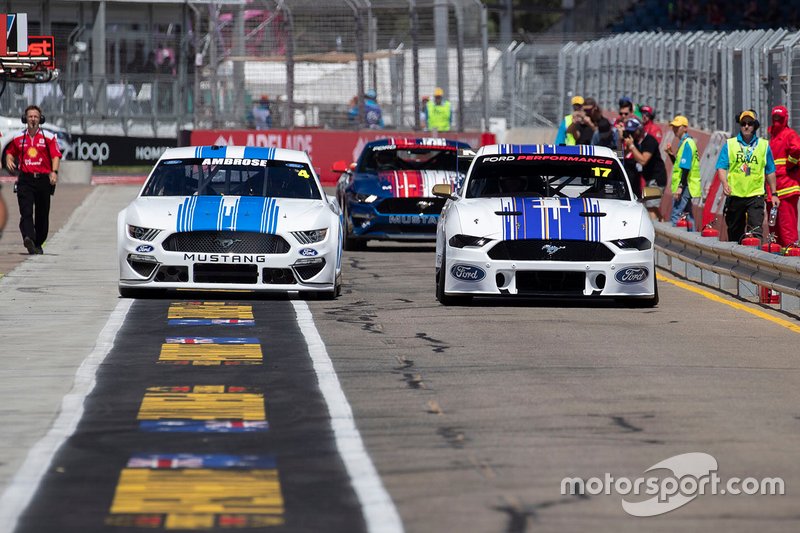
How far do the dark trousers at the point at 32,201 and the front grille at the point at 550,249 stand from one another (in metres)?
6.93

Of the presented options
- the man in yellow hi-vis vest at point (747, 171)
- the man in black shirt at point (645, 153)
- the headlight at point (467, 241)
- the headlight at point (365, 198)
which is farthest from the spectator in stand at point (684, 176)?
the headlight at point (467, 241)

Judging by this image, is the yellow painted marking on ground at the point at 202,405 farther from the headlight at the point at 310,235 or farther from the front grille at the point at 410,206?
the front grille at the point at 410,206

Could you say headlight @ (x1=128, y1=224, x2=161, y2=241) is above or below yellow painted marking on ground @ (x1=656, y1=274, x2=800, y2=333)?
above

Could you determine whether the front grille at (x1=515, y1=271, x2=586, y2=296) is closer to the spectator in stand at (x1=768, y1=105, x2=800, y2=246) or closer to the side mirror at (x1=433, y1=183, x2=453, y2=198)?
the side mirror at (x1=433, y1=183, x2=453, y2=198)

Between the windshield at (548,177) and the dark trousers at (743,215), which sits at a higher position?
the windshield at (548,177)

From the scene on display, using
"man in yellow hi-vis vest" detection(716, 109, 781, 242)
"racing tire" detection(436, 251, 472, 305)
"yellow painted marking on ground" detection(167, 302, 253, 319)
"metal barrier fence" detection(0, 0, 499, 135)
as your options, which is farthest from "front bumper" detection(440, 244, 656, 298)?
"metal barrier fence" detection(0, 0, 499, 135)

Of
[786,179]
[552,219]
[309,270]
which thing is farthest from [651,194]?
[786,179]

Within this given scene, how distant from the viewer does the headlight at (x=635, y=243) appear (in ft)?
48.2

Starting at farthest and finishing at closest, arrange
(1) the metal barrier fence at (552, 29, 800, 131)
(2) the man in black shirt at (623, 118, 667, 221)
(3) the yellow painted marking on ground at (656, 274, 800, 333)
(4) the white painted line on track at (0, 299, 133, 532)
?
(1) the metal barrier fence at (552, 29, 800, 131) → (2) the man in black shirt at (623, 118, 667, 221) → (3) the yellow painted marking on ground at (656, 274, 800, 333) → (4) the white painted line on track at (0, 299, 133, 532)

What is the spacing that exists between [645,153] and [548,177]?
690cm

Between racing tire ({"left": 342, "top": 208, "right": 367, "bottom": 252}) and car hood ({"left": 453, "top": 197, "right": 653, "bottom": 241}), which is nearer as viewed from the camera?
car hood ({"left": 453, "top": 197, "right": 653, "bottom": 241})

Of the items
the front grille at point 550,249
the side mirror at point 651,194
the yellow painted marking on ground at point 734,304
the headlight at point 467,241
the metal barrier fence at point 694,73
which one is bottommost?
the yellow painted marking on ground at point 734,304

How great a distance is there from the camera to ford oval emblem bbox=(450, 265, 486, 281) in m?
14.6

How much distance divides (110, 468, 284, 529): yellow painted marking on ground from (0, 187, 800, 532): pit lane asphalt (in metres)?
0.51
